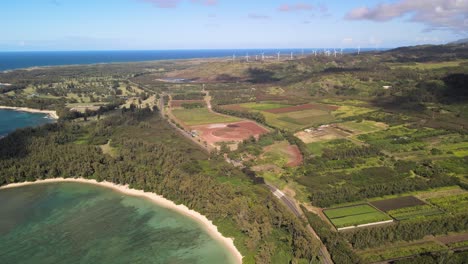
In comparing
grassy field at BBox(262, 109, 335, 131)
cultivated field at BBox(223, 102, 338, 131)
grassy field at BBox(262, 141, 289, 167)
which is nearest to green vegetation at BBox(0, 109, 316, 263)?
grassy field at BBox(262, 141, 289, 167)

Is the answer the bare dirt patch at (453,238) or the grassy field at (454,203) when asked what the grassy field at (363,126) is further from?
the bare dirt patch at (453,238)

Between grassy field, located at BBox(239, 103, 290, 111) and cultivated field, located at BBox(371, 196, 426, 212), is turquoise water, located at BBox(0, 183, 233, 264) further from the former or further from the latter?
grassy field, located at BBox(239, 103, 290, 111)

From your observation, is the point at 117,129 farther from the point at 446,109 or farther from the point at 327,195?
the point at 446,109

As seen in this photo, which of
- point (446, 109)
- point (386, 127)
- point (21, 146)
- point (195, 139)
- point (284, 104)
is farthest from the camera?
point (284, 104)

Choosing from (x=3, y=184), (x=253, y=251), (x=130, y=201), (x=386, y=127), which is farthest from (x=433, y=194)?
(x=3, y=184)

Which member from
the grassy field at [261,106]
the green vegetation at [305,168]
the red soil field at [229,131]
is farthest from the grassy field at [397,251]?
the grassy field at [261,106]

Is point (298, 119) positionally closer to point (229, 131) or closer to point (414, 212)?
point (229, 131)
